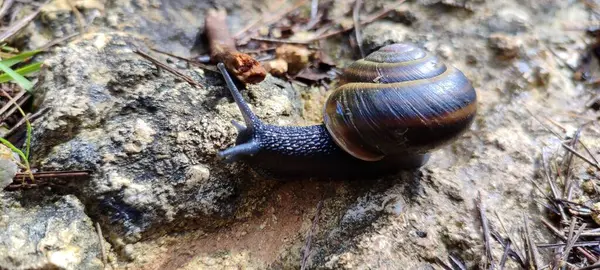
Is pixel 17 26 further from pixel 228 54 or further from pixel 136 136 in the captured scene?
pixel 228 54

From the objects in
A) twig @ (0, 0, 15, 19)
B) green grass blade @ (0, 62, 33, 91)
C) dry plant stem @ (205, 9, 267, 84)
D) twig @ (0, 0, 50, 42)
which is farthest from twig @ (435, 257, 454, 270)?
twig @ (0, 0, 15, 19)

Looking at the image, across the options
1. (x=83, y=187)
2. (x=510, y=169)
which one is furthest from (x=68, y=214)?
(x=510, y=169)

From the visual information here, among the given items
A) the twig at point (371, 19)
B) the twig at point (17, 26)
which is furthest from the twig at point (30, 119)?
the twig at point (371, 19)

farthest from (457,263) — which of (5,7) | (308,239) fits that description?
(5,7)

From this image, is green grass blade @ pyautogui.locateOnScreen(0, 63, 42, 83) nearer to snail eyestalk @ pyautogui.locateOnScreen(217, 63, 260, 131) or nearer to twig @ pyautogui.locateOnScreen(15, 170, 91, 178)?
twig @ pyautogui.locateOnScreen(15, 170, 91, 178)

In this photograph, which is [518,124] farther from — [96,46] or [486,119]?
[96,46]

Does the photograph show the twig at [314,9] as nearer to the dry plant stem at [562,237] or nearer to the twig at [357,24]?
the twig at [357,24]
